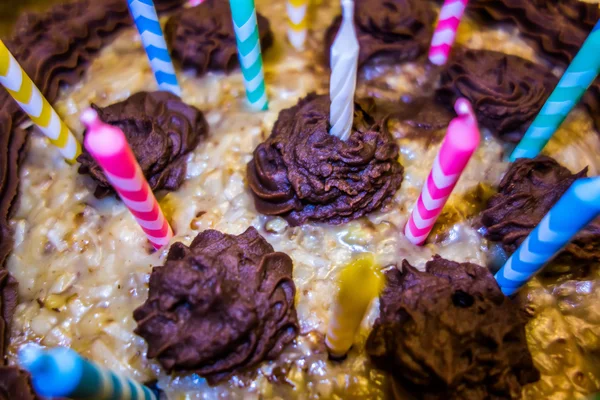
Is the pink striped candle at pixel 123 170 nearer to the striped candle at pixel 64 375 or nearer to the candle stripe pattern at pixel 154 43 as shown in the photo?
the striped candle at pixel 64 375

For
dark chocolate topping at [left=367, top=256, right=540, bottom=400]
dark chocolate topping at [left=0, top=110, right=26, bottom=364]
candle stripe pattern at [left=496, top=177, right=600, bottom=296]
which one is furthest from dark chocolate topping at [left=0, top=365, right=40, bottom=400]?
candle stripe pattern at [left=496, top=177, right=600, bottom=296]

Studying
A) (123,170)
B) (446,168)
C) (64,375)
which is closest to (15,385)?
(64,375)

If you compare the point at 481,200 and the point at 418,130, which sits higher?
the point at 418,130

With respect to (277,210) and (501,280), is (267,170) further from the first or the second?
(501,280)

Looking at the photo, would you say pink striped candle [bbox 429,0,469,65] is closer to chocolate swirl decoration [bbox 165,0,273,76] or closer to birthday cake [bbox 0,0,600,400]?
birthday cake [bbox 0,0,600,400]

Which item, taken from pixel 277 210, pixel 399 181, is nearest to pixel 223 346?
pixel 277 210

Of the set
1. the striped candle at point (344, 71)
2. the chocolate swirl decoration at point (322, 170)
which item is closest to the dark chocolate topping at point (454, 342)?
the chocolate swirl decoration at point (322, 170)
